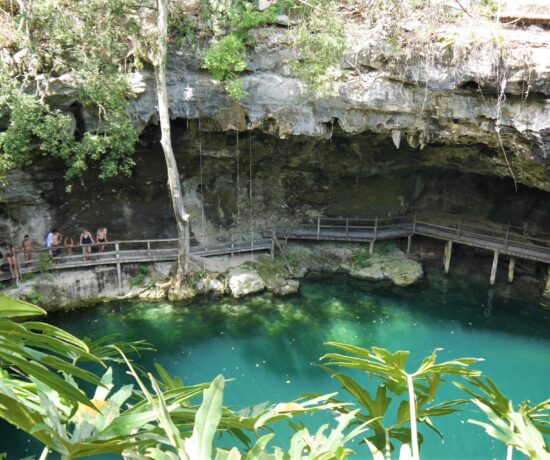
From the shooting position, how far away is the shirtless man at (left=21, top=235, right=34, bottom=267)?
12547 millimetres

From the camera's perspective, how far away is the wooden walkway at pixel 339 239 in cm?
1331

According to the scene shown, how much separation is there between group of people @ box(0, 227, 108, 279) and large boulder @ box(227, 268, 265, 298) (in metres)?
3.67

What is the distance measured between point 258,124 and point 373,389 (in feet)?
24.3

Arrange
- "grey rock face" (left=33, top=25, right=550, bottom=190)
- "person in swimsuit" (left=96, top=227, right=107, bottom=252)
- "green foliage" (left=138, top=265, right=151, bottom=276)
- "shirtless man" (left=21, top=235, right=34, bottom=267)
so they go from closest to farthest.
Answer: "grey rock face" (left=33, top=25, right=550, bottom=190)
"shirtless man" (left=21, top=235, right=34, bottom=267)
"green foliage" (left=138, top=265, right=151, bottom=276)
"person in swimsuit" (left=96, top=227, right=107, bottom=252)

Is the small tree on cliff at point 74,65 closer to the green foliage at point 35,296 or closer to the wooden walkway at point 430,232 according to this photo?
the green foliage at point 35,296

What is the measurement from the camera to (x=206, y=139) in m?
14.5

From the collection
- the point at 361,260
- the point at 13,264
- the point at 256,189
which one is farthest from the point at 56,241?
the point at 361,260

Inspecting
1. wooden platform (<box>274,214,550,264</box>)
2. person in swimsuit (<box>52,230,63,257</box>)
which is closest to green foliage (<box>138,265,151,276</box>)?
person in swimsuit (<box>52,230,63,257</box>)

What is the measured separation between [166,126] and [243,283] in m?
4.83

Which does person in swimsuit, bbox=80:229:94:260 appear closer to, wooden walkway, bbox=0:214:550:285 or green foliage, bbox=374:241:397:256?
wooden walkway, bbox=0:214:550:285

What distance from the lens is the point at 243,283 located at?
13.5 m

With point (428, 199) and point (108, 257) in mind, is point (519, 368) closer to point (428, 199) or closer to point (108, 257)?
point (428, 199)

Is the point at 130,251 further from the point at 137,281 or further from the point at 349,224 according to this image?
the point at 349,224

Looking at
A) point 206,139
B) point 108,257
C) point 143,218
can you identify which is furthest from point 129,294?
point 206,139
